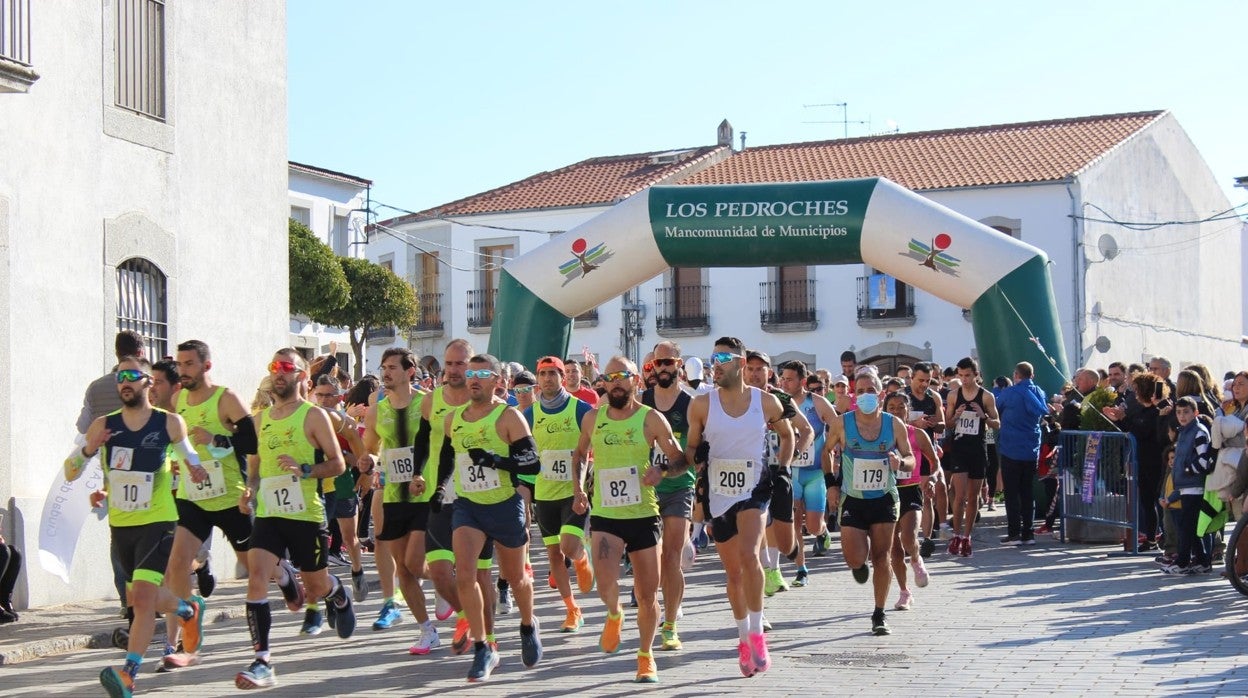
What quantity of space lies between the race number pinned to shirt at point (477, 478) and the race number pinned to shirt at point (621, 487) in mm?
616

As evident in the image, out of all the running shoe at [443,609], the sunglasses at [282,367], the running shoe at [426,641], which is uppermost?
the sunglasses at [282,367]

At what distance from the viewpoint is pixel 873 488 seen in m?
10.5

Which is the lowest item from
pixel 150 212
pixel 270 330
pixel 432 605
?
pixel 432 605

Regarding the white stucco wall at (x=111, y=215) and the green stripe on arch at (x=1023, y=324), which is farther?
the green stripe on arch at (x=1023, y=324)

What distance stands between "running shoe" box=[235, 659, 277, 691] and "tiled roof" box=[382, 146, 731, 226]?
3423 cm

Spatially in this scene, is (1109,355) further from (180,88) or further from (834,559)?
(180,88)

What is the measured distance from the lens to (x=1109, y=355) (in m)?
37.6

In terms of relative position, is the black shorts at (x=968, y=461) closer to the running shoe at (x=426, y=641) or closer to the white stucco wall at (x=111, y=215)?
the white stucco wall at (x=111, y=215)

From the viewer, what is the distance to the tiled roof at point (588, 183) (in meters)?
43.3

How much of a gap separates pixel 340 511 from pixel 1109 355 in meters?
29.0

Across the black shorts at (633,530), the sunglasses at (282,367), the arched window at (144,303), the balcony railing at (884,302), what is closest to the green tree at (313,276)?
the balcony railing at (884,302)

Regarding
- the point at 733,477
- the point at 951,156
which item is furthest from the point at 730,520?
the point at 951,156

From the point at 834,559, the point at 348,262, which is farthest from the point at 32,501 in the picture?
the point at 348,262

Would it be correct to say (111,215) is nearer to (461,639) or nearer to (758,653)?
(461,639)
